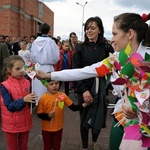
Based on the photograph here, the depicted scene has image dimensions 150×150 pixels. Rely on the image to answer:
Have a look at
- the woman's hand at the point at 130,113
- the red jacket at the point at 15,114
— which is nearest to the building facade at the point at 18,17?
the red jacket at the point at 15,114

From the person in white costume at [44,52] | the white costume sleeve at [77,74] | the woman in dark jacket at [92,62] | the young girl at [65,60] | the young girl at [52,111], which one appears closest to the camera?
the white costume sleeve at [77,74]

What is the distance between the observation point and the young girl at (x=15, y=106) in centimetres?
238

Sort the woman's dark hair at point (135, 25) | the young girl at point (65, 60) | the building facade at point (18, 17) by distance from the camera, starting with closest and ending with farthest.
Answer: the woman's dark hair at point (135, 25) → the young girl at point (65, 60) → the building facade at point (18, 17)

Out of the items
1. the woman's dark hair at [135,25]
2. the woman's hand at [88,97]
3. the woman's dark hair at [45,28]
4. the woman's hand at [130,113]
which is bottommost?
the woman's hand at [88,97]

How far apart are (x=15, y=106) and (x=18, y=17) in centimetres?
1390

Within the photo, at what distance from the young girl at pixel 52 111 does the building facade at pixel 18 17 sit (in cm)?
1241

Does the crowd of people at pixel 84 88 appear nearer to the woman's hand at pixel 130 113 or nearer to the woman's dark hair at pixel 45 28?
the woman's hand at pixel 130 113

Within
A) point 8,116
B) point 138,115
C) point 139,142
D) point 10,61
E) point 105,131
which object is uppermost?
point 10,61

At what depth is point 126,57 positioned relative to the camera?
1462 mm

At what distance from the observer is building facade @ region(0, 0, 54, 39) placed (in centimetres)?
1394

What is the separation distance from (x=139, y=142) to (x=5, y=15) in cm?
1415

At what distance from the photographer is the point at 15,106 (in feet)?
7.68

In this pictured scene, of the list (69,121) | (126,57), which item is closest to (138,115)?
(126,57)

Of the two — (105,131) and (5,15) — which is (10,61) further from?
(5,15)
